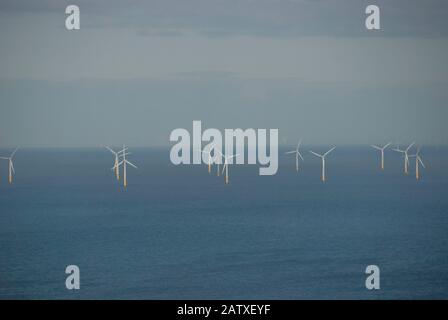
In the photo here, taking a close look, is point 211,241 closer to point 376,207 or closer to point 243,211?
point 243,211

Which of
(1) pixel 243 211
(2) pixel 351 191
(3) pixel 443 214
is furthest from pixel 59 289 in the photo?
(2) pixel 351 191

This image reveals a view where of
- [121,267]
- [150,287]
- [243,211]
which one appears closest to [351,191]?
[243,211]

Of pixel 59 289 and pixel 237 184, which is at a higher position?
pixel 237 184

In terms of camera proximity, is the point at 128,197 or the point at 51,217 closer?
the point at 51,217

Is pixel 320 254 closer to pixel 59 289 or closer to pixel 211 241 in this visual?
pixel 211 241
